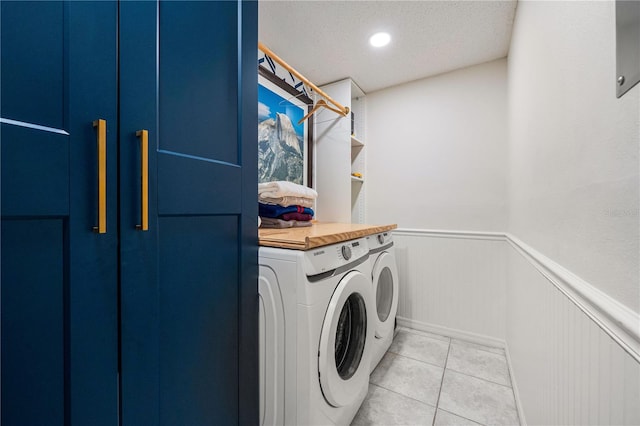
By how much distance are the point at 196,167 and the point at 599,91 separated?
3.19 ft

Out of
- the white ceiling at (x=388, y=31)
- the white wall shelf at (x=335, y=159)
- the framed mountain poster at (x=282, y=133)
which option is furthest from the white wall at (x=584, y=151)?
the framed mountain poster at (x=282, y=133)

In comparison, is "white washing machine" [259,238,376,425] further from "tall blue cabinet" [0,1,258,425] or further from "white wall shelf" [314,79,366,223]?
"white wall shelf" [314,79,366,223]

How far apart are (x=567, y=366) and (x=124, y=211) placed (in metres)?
1.19

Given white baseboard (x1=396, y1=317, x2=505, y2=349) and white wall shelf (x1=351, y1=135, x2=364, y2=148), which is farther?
white wall shelf (x1=351, y1=135, x2=364, y2=148)

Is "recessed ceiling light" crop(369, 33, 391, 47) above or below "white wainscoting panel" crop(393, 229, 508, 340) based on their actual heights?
above

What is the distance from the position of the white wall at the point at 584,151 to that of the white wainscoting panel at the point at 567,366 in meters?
0.11

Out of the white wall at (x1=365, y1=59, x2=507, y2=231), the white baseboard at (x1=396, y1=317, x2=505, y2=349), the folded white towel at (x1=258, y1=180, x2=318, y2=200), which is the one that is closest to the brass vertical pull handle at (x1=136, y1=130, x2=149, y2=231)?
the folded white towel at (x1=258, y1=180, x2=318, y2=200)

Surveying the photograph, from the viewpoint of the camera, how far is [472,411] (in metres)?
1.33

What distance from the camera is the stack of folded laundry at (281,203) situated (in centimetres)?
148

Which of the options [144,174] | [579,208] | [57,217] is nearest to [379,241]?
[579,208]

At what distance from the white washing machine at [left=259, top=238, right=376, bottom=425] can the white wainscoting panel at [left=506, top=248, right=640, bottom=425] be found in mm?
691

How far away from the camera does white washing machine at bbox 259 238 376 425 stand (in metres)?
0.94

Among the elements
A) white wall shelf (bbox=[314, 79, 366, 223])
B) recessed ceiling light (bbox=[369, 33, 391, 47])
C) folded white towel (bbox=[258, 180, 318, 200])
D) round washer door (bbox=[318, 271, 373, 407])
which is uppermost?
recessed ceiling light (bbox=[369, 33, 391, 47])

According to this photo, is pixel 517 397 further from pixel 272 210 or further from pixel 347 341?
pixel 272 210
